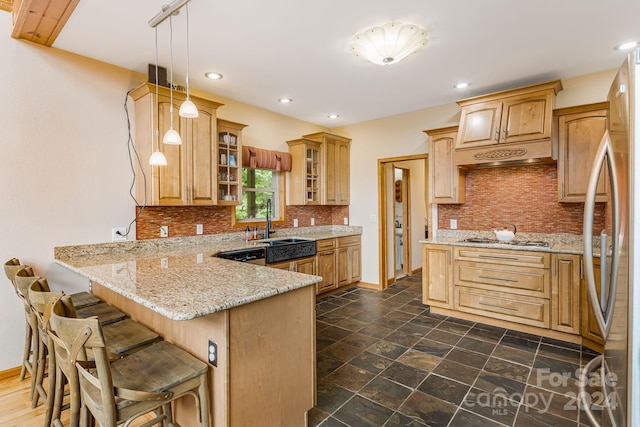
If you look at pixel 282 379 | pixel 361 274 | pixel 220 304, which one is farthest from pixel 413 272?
pixel 220 304

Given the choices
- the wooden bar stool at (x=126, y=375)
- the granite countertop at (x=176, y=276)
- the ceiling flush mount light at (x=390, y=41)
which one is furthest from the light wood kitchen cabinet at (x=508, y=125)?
the wooden bar stool at (x=126, y=375)

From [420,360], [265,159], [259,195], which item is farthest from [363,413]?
[265,159]

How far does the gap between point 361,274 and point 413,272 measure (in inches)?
57.8

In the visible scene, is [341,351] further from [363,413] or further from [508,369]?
[508,369]

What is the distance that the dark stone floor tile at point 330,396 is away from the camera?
2.11 m

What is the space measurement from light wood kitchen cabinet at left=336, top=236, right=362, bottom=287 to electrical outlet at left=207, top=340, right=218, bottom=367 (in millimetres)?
3381

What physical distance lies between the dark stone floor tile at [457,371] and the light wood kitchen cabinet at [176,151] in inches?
109

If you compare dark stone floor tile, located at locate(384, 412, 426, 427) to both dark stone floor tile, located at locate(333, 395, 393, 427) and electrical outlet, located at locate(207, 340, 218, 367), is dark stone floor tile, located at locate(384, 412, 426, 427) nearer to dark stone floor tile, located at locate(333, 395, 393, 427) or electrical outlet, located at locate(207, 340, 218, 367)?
dark stone floor tile, located at locate(333, 395, 393, 427)

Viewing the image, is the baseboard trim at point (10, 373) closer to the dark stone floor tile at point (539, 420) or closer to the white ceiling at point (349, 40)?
the white ceiling at point (349, 40)

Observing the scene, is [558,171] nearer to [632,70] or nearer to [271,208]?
[632,70]

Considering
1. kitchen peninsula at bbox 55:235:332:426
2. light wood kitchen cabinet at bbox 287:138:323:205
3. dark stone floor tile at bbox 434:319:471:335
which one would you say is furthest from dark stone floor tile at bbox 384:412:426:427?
light wood kitchen cabinet at bbox 287:138:323:205

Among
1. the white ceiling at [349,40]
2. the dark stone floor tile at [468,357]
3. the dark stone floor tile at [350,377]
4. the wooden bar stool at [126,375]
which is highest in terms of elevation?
the white ceiling at [349,40]

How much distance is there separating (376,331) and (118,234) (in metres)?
2.83

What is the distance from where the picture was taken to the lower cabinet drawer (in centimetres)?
318
